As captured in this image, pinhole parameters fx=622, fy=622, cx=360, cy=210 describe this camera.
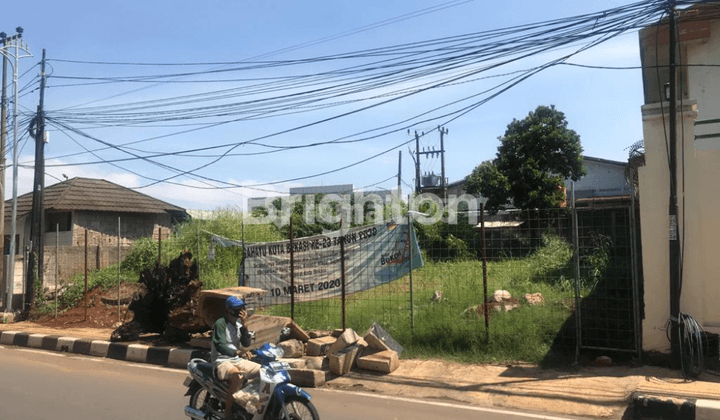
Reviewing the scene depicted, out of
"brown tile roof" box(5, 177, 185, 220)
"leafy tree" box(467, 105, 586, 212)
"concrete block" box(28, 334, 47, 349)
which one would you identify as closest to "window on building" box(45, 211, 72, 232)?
"brown tile roof" box(5, 177, 185, 220)

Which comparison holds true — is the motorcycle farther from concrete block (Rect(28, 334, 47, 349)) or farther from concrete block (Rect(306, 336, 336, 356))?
concrete block (Rect(28, 334, 47, 349))

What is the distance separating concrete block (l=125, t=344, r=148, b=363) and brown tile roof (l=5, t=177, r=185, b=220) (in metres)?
15.3

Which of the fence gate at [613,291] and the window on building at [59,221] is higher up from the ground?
the window on building at [59,221]

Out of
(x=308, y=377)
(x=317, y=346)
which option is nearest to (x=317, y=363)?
(x=317, y=346)

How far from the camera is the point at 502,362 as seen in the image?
8930mm

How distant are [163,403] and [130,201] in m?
22.0

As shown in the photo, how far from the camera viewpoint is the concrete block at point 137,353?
10.9 m

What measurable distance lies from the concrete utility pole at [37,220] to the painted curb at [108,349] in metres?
2.62

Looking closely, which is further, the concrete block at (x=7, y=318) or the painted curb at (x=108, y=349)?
the concrete block at (x=7, y=318)

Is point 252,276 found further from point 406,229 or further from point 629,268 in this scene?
point 629,268

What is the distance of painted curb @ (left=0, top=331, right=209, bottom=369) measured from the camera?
10367mm

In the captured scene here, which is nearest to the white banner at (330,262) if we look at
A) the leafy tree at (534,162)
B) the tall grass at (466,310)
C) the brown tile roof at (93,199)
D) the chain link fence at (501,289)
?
the chain link fence at (501,289)

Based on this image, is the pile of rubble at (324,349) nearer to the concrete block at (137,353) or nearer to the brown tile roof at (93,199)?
the concrete block at (137,353)

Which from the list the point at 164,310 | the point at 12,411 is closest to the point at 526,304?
the point at 164,310
